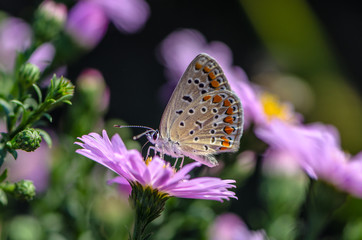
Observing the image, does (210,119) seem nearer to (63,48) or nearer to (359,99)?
(63,48)

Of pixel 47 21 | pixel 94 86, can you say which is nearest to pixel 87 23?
pixel 94 86

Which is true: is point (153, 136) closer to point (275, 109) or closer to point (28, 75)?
point (28, 75)

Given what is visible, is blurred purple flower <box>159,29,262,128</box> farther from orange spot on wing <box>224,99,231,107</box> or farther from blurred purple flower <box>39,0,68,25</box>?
blurred purple flower <box>39,0,68,25</box>

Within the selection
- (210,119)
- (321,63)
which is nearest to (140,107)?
(321,63)

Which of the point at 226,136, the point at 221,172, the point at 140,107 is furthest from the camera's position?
the point at 140,107

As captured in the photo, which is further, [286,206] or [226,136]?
[286,206]

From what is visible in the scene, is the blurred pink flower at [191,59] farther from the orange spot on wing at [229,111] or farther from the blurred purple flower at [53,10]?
the blurred purple flower at [53,10]

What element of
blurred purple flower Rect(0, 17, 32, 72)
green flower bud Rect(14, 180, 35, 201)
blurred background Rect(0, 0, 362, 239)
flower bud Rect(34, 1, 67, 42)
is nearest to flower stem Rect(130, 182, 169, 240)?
green flower bud Rect(14, 180, 35, 201)
